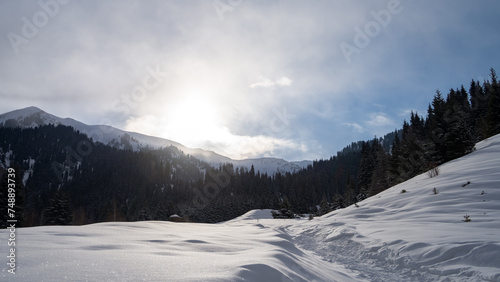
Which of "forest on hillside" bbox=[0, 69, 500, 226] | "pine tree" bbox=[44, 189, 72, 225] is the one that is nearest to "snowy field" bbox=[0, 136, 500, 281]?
"forest on hillside" bbox=[0, 69, 500, 226]

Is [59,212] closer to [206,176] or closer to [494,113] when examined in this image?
[494,113]

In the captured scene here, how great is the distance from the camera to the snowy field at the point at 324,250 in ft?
9.07

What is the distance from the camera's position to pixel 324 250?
8.02 metres

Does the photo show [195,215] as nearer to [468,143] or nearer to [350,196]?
[350,196]

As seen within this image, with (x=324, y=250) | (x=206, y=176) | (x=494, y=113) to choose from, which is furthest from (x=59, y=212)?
(x=206, y=176)

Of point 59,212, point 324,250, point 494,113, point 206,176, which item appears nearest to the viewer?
point 324,250

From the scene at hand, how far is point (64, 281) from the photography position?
2117mm

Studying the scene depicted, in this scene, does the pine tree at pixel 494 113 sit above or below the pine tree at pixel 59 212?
above

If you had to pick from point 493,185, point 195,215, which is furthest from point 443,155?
point 195,215

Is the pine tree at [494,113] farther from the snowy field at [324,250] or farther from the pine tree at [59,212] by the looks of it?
the pine tree at [59,212]

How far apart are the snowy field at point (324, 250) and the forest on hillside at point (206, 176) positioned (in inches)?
363

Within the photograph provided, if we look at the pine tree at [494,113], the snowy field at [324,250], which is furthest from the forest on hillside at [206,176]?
the snowy field at [324,250]

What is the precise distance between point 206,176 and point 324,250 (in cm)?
11665

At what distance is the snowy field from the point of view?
9.07 ft
